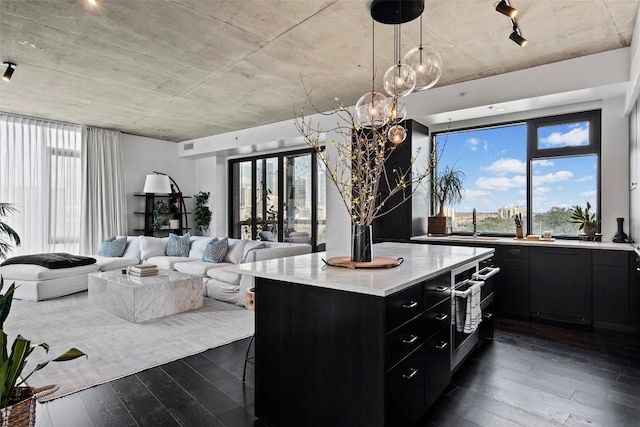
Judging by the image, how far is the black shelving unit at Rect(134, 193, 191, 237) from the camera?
810 centimetres

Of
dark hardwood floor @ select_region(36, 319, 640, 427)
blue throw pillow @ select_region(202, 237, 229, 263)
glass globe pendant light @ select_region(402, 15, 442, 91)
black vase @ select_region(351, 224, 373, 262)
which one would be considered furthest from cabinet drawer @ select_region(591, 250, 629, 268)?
blue throw pillow @ select_region(202, 237, 229, 263)

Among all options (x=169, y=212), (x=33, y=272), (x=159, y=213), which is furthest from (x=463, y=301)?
(x=169, y=212)

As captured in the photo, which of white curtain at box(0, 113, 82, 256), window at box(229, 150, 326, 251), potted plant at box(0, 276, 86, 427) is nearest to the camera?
potted plant at box(0, 276, 86, 427)

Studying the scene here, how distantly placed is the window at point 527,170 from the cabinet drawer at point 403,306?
2.97 meters

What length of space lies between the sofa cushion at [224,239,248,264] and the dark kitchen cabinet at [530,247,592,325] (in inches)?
158

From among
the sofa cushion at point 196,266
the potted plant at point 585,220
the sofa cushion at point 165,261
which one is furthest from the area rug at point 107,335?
the potted plant at point 585,220

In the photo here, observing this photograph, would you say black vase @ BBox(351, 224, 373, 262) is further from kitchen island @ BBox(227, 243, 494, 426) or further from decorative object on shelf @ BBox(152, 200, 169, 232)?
decorative object on shelf @ BBox(152, 200, 169, 232)

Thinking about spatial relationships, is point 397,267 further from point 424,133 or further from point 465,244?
point 424,133

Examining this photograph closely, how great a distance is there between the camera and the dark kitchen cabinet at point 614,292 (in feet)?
11.9

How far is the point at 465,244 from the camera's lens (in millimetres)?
4574

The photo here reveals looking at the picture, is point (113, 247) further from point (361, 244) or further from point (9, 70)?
point (361, 244)

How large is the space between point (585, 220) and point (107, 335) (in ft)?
17.7

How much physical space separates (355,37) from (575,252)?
10.5ft

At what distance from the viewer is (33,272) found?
509cm
